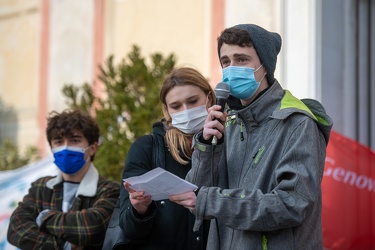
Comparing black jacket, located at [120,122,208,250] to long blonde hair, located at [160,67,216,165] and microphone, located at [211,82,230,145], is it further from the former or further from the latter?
microphone, located at [211,82,230,145]

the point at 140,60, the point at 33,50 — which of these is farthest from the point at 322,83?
the point at 33,50

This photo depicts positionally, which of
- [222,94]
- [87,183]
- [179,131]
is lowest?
[87,183]

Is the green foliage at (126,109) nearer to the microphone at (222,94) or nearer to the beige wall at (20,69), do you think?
the beige wall at (20,69)

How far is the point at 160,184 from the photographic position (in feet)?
12.0

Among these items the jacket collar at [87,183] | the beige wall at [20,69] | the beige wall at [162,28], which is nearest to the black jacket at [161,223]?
the jacket collar at [87,183]

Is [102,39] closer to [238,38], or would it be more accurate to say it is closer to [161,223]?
[161,223]

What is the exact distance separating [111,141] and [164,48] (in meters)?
2.78

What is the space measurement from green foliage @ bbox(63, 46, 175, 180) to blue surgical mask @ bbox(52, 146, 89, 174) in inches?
97.7

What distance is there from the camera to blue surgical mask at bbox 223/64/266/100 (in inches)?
142

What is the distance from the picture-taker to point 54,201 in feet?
16.9

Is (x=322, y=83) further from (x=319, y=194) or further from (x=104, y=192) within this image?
(x=319, y=194)

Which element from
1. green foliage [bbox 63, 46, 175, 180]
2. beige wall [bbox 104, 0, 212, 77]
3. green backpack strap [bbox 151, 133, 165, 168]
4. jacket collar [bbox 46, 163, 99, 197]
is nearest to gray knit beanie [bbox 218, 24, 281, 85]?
green backpack strap [bbox 151, 133, 165, 168]

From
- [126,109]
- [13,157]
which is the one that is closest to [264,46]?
[126,109]

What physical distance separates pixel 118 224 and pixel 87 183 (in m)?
0.76
